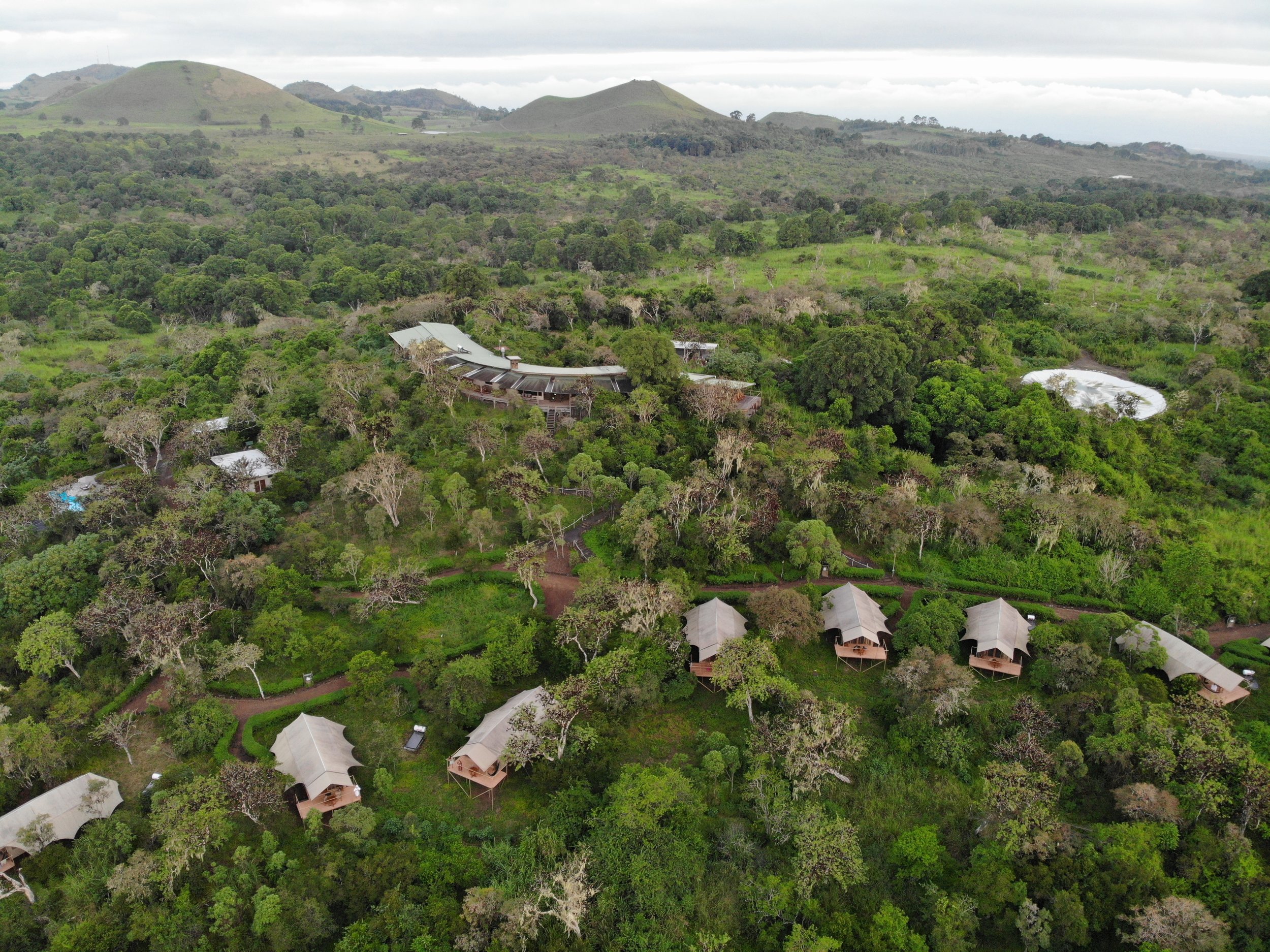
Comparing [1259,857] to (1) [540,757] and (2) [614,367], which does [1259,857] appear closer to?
(1) [540,757]

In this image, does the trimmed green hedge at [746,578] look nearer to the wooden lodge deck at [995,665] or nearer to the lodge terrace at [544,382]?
the wooden lodge deck at [995,665]

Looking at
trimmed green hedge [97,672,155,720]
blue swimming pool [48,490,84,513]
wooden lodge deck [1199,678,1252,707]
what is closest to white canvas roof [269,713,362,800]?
trimmed green hedge [97,672,155,720]

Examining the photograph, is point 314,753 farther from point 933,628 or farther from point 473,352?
point 473,352

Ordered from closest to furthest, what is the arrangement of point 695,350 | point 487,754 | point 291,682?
point 487,754
point 291,682
point 695,350

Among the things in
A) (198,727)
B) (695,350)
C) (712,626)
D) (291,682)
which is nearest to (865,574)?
(712,626)

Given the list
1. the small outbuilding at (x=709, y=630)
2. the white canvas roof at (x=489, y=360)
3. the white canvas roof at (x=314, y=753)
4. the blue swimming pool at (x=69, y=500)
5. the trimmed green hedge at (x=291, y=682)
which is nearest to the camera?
the white canvas roof at (x=314, y=753)

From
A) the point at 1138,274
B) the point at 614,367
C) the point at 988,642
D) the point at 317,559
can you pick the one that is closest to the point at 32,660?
the point at 317,559

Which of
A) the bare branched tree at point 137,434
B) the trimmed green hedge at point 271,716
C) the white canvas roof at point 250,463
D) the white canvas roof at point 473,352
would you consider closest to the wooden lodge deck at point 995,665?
the trimmed green hedge at point 271,716
